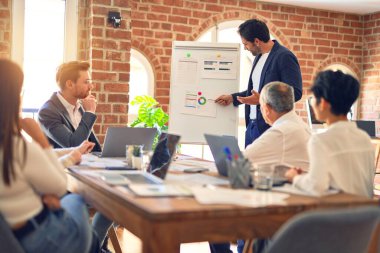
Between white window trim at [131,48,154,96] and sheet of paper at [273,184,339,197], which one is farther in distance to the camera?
white window trim at [131,48,154,96]

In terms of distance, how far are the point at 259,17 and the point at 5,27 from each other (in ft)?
10.3

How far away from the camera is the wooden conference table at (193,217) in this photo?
1.63 meters

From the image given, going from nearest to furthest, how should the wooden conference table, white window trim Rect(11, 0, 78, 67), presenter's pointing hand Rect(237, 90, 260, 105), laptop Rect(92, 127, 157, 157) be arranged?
the wooden conference table → laptop Rect(92, 127, 157, 157) → presenter's pointing hand Rect(237, 90, 260, 105) → white window trim Rect(11, 0, 78, 67)

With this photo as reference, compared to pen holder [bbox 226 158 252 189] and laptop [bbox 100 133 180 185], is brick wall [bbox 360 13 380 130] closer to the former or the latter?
laptop [bbox 100 133 180 185]

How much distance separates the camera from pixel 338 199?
195cm

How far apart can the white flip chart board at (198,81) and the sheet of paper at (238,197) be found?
276 cm

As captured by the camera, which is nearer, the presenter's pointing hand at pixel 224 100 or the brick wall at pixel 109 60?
the brick wall at pixel 109 60

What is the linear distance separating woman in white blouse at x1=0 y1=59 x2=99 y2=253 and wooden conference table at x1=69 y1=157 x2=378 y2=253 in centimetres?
19

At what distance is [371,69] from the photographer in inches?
286

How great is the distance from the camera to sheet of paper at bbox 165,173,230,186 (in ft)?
7.44

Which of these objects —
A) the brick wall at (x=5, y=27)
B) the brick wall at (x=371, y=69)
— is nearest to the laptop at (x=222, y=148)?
the brick wall at (x=5, y=27)

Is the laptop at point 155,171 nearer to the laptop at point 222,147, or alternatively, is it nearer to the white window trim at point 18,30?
the laptop at point 222,147

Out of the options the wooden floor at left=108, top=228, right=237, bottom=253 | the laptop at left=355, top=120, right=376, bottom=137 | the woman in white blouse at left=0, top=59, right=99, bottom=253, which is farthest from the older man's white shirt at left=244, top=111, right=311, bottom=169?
the laptop at left=355, top=120, right=376, bottom=137

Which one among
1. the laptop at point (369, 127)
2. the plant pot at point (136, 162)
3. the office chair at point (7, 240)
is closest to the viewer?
the office chair at point (7, 240)
